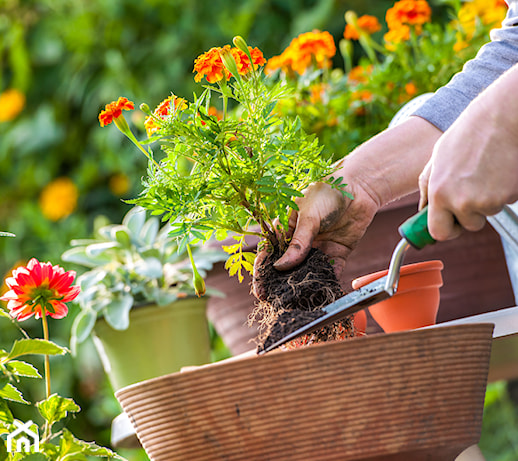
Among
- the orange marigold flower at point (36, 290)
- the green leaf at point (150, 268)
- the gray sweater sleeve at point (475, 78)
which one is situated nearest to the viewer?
the orange marigold flower at point (36, 290)

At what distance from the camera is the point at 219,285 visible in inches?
61.3

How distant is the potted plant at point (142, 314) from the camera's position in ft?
5.36

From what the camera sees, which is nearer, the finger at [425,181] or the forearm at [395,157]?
the finger at [425,181]

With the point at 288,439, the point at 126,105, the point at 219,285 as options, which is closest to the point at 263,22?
the point at 219,285

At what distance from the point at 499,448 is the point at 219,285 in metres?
1.72

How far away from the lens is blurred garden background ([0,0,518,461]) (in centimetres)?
261

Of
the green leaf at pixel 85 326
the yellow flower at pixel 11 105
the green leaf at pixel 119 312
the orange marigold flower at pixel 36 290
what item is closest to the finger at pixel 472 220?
the orange marigold flower at pixel 36 290

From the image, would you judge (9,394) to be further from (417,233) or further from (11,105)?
(11,105)

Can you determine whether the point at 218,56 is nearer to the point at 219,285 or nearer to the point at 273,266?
the point at 273,266

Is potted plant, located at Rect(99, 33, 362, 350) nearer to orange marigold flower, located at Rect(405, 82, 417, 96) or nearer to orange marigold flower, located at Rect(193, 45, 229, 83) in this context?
orange marigold flower, located at Rect(193, 45, 229, 83)

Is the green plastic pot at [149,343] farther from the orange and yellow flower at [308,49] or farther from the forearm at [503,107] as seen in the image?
the forearm at [503,107]

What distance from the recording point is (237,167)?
34.3 inches

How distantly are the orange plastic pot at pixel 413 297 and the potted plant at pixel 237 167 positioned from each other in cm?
10

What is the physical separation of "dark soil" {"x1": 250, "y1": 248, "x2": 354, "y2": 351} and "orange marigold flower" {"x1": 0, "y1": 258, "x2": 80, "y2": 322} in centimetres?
30
